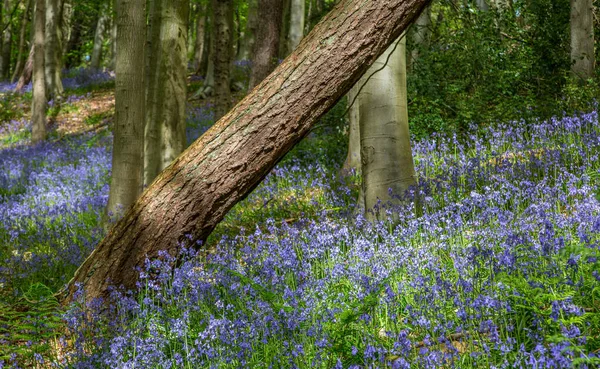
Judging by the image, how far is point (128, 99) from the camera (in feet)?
23.8

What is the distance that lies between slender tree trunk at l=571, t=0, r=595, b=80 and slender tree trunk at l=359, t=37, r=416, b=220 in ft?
18.2

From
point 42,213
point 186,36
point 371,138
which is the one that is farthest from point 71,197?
point 371,138

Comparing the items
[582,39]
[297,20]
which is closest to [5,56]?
[297,20]

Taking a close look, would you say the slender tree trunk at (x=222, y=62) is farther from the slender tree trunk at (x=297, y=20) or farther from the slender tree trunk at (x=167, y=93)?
the slender tree trunk at (x=167, y=93)

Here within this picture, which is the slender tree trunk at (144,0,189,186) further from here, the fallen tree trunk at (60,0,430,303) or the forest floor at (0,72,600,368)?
the fallen tree trunk at (60,0,430,303)

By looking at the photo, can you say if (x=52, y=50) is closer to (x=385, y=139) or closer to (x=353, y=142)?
(x=353, y=142)

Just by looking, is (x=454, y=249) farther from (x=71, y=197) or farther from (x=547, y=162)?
(x=71, y=197)

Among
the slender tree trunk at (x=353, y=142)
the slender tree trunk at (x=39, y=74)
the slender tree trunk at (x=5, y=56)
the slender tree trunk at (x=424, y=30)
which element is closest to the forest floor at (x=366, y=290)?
the slender tree trunk at (x=353, y=142)

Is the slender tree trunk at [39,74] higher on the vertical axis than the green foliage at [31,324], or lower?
higher

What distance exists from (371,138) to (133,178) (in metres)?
2.96

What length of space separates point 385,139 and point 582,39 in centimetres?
614

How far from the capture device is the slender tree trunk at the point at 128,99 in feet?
23.6

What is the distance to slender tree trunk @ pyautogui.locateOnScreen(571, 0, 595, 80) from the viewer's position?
34.1 feet

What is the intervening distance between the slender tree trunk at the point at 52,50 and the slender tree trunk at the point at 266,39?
30.4 ft
